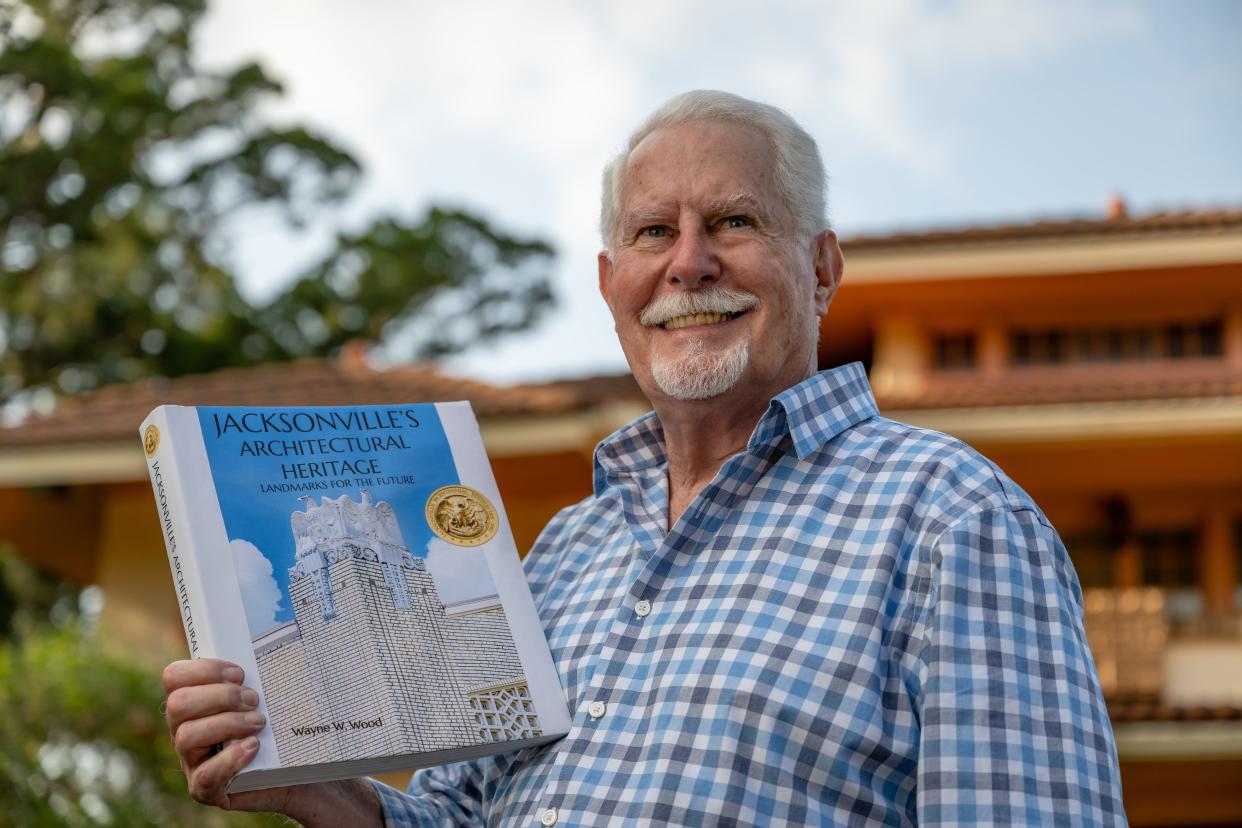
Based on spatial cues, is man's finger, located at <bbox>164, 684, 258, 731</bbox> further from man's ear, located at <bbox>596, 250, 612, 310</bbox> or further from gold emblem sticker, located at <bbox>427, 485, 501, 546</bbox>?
man's ear, located at <bbox>596, 250, 612, 310</bbox>

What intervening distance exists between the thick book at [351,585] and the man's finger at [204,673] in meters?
0.02

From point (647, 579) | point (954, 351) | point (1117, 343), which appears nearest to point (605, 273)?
point (647, 579)

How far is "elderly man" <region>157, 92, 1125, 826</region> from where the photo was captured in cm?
177

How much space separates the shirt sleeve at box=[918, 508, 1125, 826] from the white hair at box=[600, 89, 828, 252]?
73cm

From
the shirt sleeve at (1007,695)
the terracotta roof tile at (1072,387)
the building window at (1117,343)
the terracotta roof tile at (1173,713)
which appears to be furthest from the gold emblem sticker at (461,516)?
the building window at (1117,343)

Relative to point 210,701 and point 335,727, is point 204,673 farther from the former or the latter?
point 335,727

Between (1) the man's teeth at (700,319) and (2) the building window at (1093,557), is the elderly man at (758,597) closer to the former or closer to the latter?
(1) the man's teeth at (700,319)

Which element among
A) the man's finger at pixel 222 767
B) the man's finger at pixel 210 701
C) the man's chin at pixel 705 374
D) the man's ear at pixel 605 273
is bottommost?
the man's finger at pixel 222 767

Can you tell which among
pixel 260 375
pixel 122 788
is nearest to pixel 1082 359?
pixel 260 375

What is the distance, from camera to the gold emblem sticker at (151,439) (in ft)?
6.70

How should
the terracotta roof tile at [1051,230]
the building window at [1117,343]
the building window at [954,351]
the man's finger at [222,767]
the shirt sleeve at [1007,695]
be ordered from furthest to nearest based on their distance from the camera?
the building window at [954,351]
the building window at [1117,343]
the terracotta roof tile at [1051,230]
the man's finger at [222,767]
the shirt sleeve at [1007,695]

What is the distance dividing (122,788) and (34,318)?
1574 centimetres

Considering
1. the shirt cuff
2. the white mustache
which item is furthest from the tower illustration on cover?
the white mustache

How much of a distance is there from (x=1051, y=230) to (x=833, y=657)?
12.8m
